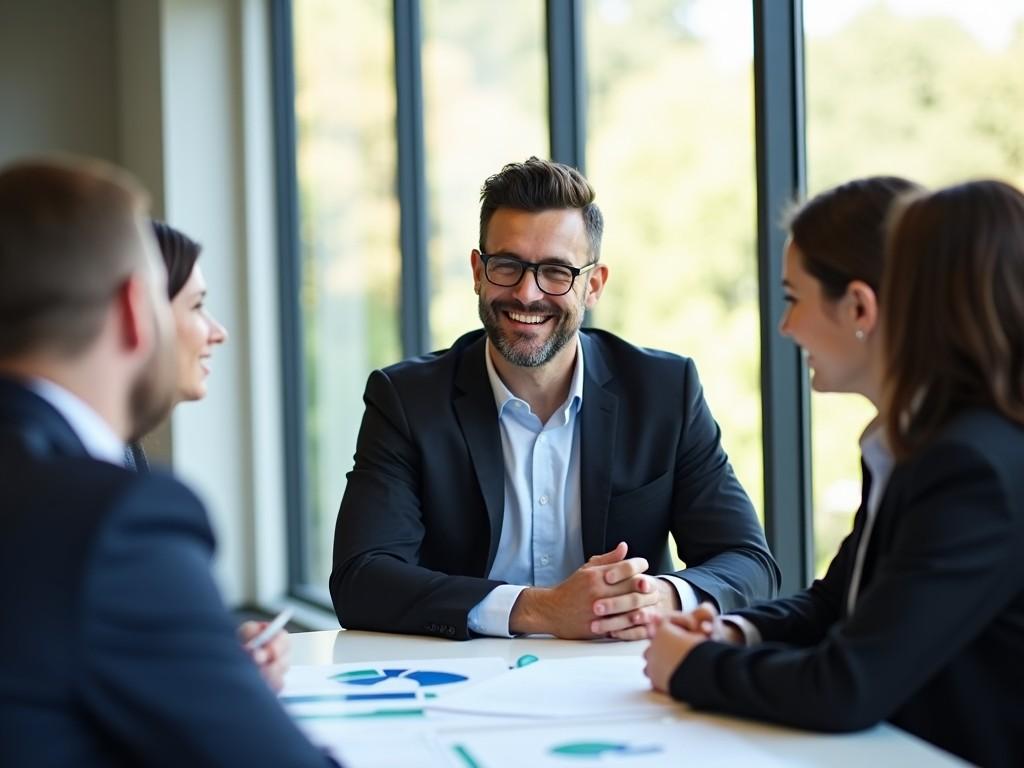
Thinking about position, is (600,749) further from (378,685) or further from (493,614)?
(493,614)

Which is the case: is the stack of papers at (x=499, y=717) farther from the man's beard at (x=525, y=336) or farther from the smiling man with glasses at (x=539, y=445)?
the man's beard at (x=525, y=336)

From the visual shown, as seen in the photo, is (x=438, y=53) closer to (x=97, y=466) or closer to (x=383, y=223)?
(x=383, y=223)

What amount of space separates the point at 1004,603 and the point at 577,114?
3057 mm

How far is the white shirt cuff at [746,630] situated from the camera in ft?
6.73

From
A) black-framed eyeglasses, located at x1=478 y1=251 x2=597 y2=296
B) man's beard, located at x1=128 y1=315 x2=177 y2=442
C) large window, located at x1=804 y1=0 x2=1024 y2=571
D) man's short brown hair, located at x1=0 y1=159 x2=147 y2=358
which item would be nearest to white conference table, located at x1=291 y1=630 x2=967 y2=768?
man's beard, located at x1=128 y1=315 x2=177 y2=442

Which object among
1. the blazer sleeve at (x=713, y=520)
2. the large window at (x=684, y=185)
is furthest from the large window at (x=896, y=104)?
the blazer sleeve at (x=713, y=520)

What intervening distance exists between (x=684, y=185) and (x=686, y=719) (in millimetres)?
2412

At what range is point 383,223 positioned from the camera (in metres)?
5.87

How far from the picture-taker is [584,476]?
2.79m

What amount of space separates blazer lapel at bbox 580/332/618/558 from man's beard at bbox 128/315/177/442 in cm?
143

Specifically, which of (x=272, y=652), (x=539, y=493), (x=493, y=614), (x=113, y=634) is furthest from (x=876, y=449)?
(x=113, y=634)

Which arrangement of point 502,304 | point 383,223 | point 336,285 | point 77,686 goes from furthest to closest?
point 336,285 < point 383,223 < point 502,304 < point 77,686

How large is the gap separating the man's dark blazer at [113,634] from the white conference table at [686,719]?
362 mm

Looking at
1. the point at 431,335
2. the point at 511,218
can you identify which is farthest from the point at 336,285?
the point at 511,218
